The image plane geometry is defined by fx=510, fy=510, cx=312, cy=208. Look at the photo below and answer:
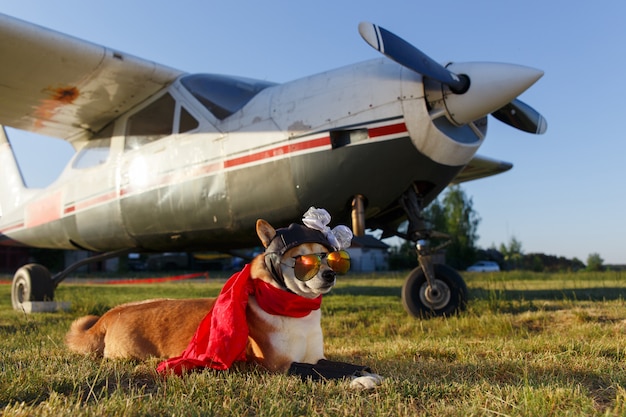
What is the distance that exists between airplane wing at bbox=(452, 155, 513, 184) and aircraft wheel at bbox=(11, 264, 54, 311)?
677 cm

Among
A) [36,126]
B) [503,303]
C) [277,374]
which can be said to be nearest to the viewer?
[277,374]

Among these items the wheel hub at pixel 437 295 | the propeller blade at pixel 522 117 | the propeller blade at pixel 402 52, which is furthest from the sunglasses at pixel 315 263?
the propeller blade at pixel 522 117

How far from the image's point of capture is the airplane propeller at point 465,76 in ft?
14.4

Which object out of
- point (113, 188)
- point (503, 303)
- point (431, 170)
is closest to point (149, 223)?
point (113, 188)

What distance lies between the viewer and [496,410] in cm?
173

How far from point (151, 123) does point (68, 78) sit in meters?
1.19

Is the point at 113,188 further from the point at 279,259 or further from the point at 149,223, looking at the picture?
the point at 279,259

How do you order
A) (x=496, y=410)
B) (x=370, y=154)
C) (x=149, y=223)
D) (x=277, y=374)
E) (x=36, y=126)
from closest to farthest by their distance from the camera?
1. (x=496, y=410)
2. (x=277, y=374)
3. (x=370, y=154)
4. (x=149, y=223)
5. (x=36, y=126)

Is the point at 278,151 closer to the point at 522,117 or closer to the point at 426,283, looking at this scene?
the point at 426,283

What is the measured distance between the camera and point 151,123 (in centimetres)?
657

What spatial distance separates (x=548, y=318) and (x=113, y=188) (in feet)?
17.8

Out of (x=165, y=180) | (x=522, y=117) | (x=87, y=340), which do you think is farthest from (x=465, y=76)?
(x=87, y=340)

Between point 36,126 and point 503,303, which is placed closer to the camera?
point 503,303

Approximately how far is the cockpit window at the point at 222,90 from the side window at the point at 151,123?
1.28 ft
